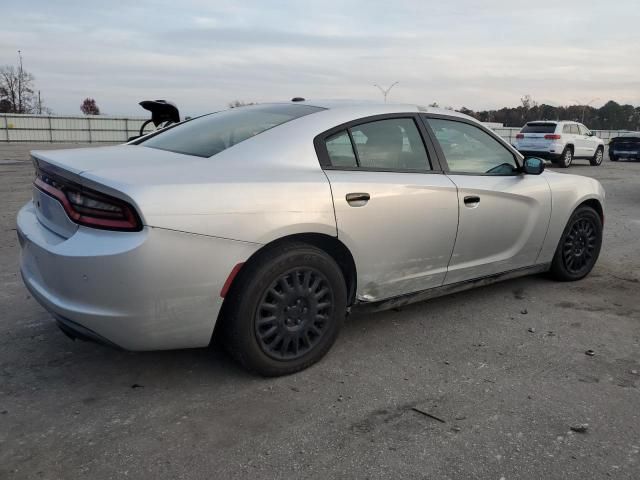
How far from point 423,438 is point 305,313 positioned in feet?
3.04

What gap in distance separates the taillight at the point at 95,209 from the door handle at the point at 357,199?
117 cm

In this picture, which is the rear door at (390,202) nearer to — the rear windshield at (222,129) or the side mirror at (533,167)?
the rear windshield at (222,129)

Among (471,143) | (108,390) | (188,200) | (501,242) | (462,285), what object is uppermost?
(471,143)

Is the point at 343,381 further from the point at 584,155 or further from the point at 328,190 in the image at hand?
the point at 584,155

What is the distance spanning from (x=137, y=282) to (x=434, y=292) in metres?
2.06

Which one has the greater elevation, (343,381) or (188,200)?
(188,200)

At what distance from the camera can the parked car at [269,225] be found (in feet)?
8.42

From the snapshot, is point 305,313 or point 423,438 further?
point 305,313

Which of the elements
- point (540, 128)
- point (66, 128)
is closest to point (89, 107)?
point (66, 128)

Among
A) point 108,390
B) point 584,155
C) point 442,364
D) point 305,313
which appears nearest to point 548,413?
point 442,364

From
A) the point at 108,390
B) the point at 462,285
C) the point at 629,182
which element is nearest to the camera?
the point at 108,390

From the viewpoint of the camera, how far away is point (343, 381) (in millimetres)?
3080

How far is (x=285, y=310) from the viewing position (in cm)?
301

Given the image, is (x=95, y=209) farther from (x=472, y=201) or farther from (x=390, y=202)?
(x=472, y=201)
